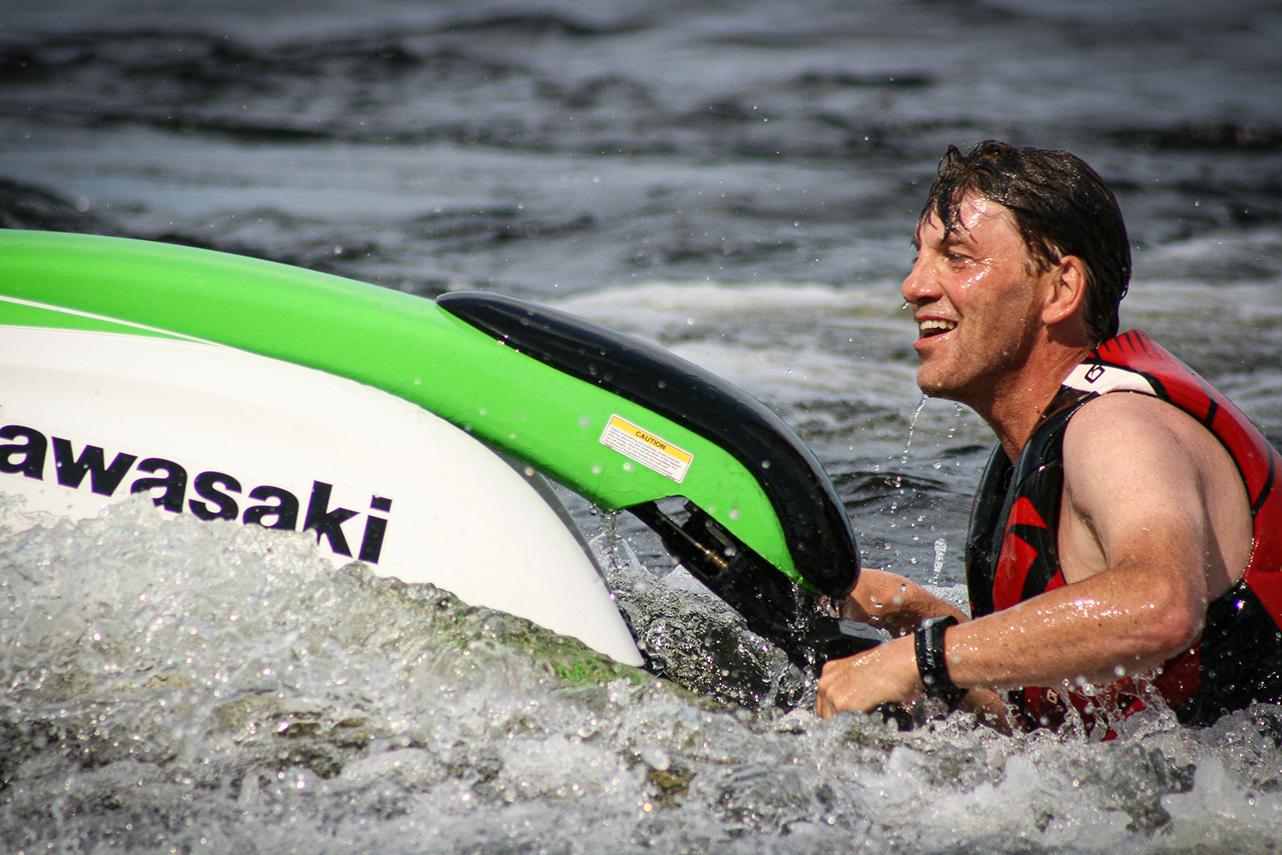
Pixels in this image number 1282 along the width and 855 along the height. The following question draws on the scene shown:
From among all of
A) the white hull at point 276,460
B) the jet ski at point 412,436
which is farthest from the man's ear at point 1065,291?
the white hull at point 276,460

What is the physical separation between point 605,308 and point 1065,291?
4.58 meters

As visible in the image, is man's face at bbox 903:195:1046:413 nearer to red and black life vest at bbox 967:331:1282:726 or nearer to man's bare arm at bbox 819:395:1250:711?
red and black life vest at bbox 967:331:1282:726

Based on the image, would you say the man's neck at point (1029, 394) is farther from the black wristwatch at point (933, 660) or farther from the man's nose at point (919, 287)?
the black wristwatch at point (933, 660)

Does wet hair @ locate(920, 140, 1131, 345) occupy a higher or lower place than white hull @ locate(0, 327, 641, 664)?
higher

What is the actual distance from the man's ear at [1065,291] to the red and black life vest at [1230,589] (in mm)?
104

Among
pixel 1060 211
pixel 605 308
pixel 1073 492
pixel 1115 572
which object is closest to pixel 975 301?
pixel 1060 211

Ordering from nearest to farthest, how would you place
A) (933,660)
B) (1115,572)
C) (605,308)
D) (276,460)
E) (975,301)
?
1. (1115,572)
2. (933,660)
3. (276,460)
4. (975,301)
5. (605,308)

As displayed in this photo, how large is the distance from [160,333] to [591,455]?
862mm

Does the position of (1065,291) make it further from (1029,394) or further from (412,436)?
(412,436)

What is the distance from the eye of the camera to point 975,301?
7.52 ft

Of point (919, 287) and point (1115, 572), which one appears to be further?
point (919, 287)

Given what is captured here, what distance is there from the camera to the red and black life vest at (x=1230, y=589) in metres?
2.05

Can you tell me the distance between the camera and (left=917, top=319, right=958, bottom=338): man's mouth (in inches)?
92.6

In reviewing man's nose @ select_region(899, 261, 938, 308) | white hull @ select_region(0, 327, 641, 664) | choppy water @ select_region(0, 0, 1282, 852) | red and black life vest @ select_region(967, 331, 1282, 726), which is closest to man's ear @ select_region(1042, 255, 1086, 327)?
red and black life vest @ select_region(967, 331, 1282, 726)
